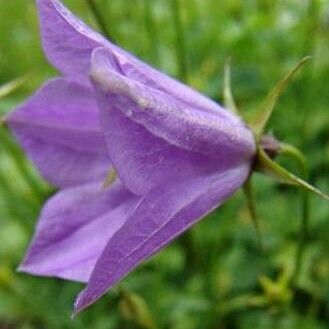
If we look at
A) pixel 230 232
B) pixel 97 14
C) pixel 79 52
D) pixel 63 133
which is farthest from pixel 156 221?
pixel 230 232

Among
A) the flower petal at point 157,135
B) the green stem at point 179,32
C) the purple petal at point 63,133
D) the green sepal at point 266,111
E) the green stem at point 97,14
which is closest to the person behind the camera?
the flower petal at point 157,135

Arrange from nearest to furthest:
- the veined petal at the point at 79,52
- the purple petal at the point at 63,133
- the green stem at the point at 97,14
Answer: the veined petal at the point at 79,52
the purple petal at the point at 63,133
the green stem at the point at 97,14

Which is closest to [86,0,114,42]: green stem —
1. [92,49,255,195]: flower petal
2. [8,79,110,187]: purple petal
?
[8,79,110,187]: purple petal

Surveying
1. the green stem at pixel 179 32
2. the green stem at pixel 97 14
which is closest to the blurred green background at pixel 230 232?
the green stem at pixel 179 32

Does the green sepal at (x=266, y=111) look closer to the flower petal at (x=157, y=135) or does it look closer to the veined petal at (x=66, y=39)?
the flower petal at (x=157, y=135)

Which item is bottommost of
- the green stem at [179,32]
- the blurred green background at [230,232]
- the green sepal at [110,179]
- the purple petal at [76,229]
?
the blurred green background at [230,232]

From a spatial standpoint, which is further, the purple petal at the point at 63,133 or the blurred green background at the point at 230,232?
the blurred green background at the point at 230,232
